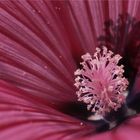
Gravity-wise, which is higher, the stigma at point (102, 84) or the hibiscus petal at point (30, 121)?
the stigma at point (102, 84)

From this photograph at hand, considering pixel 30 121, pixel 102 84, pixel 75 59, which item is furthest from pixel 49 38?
pixel 30 121

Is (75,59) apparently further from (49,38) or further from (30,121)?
(30,121)

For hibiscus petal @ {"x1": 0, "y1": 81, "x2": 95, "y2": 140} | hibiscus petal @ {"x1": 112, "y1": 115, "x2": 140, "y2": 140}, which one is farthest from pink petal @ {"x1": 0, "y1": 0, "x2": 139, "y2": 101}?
hibiscus petal @ {"x1": 112, "y1": 115, "x2": 140, "y2": 140}

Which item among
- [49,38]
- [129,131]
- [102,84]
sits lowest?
[129,131]

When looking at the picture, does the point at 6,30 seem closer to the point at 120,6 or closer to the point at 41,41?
the point at 41,41

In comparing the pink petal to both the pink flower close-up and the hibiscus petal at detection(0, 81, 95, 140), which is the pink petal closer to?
the pink flower close-up

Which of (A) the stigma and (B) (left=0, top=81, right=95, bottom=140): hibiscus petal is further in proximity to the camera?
(A) the stigma

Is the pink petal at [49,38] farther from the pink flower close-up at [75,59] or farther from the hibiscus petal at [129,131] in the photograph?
the hibiscus petal at [129,131]

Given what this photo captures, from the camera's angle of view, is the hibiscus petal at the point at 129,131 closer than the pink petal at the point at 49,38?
Yes

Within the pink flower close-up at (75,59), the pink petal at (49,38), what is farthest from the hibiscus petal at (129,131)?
the pink petal at (49,38)
